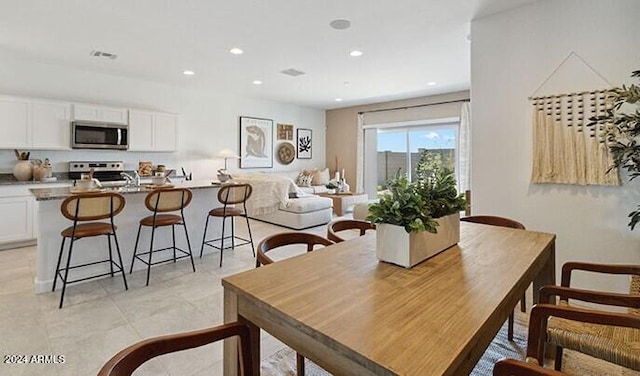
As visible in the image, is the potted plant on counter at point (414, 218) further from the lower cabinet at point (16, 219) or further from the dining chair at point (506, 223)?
the lower cabinet at point (16, 219)

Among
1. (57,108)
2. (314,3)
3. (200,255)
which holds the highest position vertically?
(314,3)

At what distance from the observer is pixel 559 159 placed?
2.81 m

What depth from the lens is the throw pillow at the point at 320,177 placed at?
843 centimetres

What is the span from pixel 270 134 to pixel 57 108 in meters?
4.15

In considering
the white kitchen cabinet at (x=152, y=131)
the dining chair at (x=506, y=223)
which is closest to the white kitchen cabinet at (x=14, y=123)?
the white kitchen cabinet at (x=152, y=131)

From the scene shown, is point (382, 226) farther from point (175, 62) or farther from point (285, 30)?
point (175, 62)

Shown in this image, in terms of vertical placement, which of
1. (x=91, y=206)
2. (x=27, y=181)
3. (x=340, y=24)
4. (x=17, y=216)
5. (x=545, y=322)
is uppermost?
(x=340, y=24)

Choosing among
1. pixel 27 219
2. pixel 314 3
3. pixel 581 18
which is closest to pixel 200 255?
pixel 27 219

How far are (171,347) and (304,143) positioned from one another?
26.7ft

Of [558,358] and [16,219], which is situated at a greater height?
[16,219]

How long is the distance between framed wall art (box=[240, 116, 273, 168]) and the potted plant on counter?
6362 millimetres

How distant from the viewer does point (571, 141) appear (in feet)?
9.00

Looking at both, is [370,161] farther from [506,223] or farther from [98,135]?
[506,223]

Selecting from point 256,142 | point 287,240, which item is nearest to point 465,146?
point 256,142
